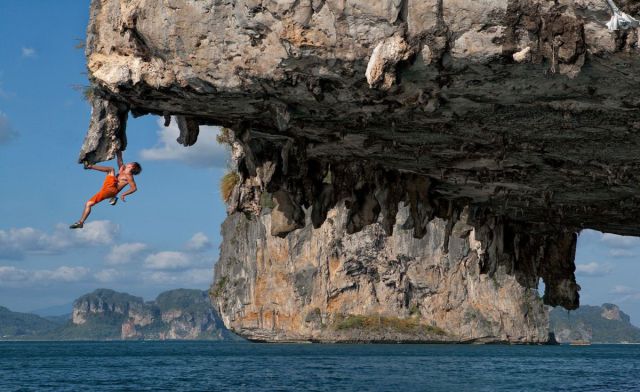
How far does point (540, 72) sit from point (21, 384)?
198ft

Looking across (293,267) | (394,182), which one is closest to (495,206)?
(394,182)

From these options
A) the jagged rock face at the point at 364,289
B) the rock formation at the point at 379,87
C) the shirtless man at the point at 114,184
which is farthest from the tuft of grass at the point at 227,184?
the jagged rock face at the point at 364,289

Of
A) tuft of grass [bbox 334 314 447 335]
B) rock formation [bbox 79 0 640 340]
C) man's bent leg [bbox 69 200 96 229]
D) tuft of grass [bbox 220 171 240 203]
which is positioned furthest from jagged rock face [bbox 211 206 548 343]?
man's bent leg [bbox 69 200 96 229]

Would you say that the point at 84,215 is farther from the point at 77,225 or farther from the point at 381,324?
the point at 381,324

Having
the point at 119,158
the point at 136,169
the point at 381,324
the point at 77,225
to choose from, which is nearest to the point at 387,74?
the point at 119,158

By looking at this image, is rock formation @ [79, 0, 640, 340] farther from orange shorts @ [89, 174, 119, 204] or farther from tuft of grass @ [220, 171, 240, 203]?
tuft of grass @ [220, 171, 240, 203]

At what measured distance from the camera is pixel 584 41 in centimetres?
901

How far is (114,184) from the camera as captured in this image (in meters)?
13.1

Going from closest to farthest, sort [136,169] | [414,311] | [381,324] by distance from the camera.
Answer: [136,169], [414,311], [381,324]

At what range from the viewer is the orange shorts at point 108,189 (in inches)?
514

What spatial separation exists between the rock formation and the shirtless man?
714mm

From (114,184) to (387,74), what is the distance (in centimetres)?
533

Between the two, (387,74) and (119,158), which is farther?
(119,158)

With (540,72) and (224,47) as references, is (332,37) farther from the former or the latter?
(540,72)
